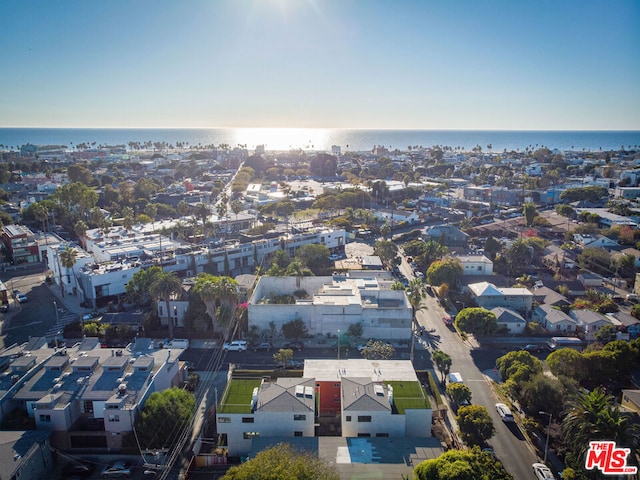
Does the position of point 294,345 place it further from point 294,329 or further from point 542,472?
point 542,472

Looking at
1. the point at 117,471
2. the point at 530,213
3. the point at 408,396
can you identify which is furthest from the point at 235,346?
the point at 530,213

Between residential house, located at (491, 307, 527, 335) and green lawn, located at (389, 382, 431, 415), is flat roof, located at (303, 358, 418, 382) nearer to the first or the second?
green lawn, located at (389, 382, 431, 415)

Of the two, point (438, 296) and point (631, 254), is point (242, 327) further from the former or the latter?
point (631, 254)

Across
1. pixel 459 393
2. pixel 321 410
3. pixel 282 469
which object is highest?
pixel 282 469

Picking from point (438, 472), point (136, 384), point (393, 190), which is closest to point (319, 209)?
point (393, 190)

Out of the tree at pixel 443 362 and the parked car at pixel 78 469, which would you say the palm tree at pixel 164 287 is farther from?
the tree at pixel 443 362

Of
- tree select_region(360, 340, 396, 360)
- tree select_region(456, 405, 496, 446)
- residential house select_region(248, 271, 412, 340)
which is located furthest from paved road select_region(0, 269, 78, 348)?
tree select_region(456, 405, 496, 446)
